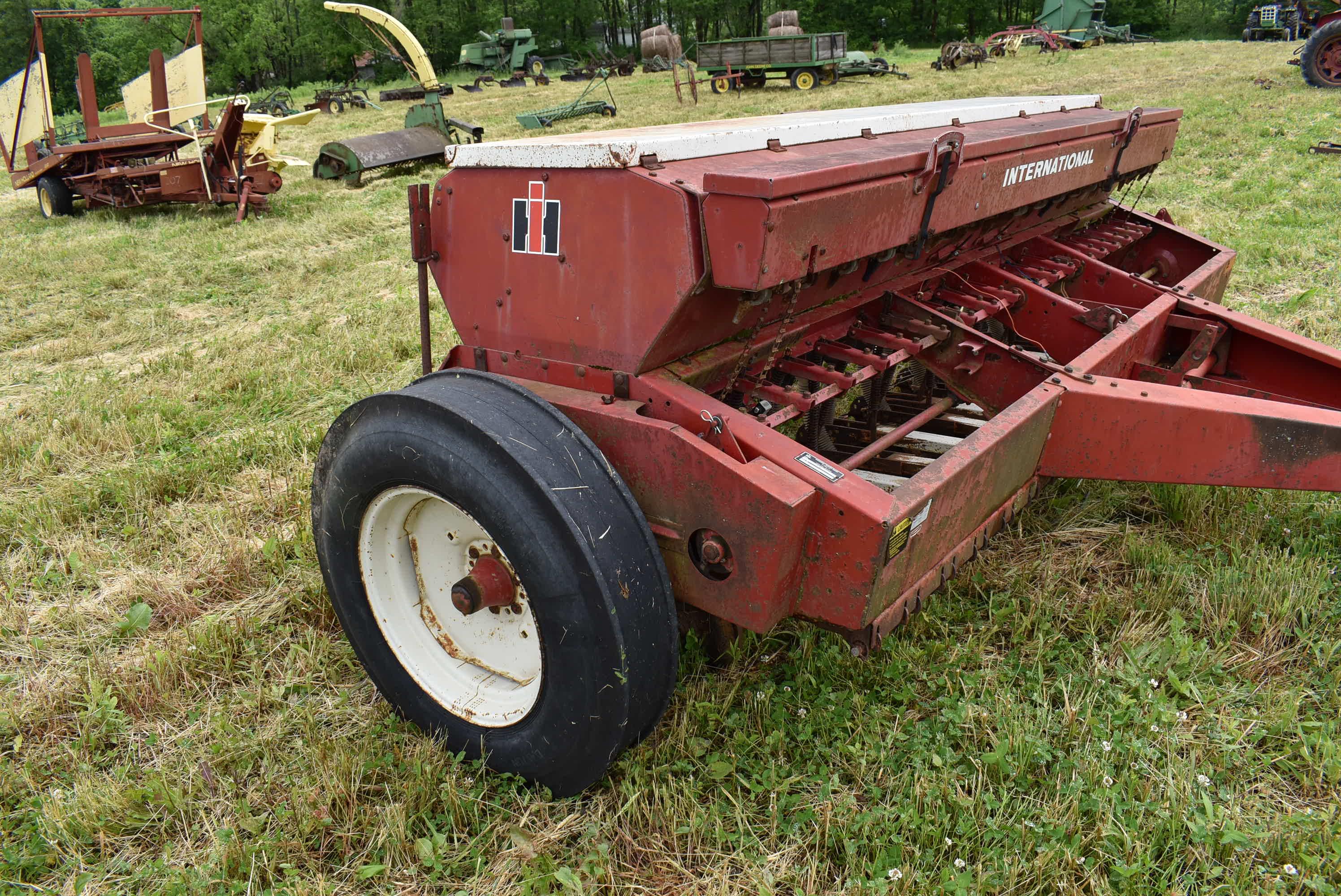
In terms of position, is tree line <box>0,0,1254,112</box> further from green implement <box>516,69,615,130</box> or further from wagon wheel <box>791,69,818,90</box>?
green implement <box>516,69,615,130</box>

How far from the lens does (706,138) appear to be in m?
2.41

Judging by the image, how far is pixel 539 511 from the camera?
6.20 ft

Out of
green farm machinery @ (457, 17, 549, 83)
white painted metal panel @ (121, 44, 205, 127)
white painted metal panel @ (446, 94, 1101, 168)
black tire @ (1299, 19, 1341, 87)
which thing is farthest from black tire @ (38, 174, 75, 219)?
green farm machinery @ (457, 17, 549, 83)

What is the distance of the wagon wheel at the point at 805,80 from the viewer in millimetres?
22547

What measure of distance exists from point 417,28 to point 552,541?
52.8m

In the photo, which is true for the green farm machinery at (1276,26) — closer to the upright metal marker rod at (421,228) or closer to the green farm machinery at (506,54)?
the green farm machinery at (506,54)

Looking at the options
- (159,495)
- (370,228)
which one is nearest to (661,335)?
(159,495)

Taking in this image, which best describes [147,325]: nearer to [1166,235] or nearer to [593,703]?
[593,703]

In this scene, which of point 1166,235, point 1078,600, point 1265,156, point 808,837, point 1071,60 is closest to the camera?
point 808,837

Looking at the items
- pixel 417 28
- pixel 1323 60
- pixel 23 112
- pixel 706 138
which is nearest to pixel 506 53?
pixel 417 28

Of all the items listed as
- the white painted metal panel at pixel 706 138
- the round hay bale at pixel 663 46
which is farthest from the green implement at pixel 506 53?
the white painted metal panel at pixel 706 138

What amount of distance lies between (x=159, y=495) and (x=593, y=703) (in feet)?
9.17

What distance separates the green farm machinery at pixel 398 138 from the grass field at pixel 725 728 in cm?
922

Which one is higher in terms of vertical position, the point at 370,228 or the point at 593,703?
the point at 370,228
